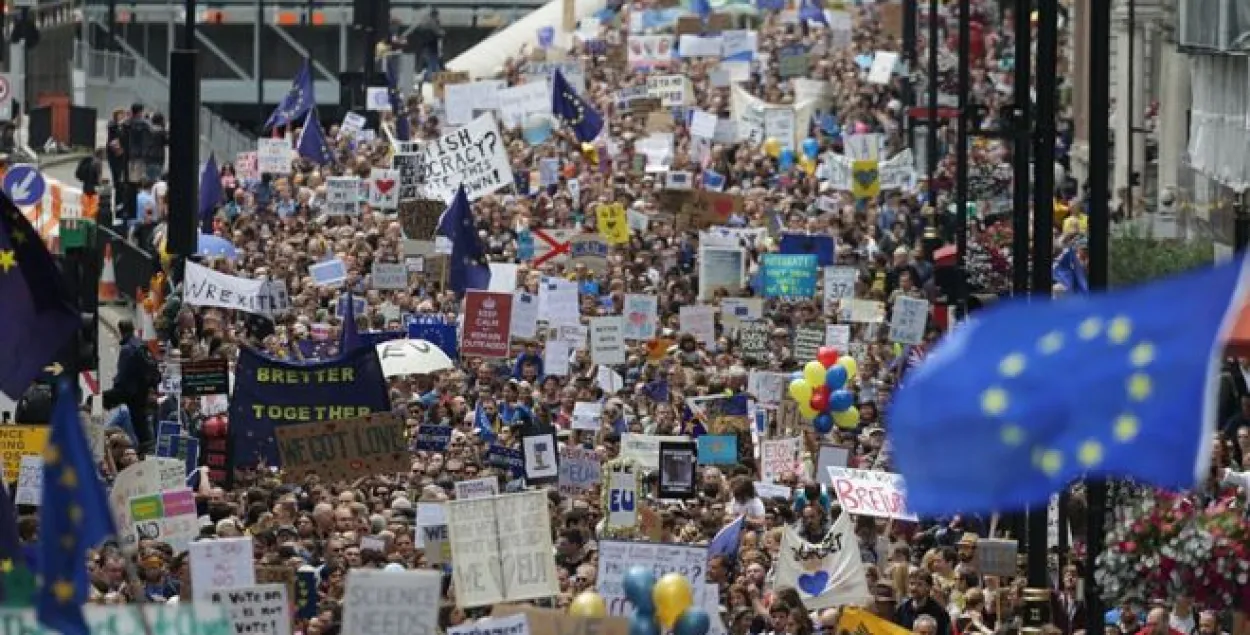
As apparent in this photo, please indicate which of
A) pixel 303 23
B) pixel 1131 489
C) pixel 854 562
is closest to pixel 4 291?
pixel 854 562

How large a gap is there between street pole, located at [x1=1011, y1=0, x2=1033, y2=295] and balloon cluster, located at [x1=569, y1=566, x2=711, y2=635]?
19.2 ft

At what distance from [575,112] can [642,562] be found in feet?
104

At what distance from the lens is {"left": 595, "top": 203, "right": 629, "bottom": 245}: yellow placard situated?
41.2 metres

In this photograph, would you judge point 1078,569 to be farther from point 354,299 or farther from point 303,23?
point 303,23

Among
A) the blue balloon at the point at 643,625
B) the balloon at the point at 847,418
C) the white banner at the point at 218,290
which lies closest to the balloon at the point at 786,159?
the white banner at the point at 218,290

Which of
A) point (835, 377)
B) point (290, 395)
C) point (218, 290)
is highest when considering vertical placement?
point (218, 290)

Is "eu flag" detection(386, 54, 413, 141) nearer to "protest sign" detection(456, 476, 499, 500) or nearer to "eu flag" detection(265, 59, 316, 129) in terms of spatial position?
"eu flag" detection(265, 59, 316, 129)

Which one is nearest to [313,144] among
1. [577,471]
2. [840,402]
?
[840,402]

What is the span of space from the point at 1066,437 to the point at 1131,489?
1132 centimetres

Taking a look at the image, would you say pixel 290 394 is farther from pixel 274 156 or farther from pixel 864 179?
pixel 274 156

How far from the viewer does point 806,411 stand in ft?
101

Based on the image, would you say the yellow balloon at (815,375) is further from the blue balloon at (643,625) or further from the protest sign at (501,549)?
the blue balloon at (643,625)

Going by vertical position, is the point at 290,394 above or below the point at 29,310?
below

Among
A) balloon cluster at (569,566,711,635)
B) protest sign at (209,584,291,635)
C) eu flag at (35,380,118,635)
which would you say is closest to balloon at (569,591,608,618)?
balloon cluster at (569,566,711,635)
